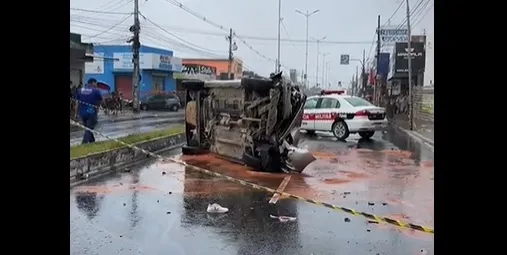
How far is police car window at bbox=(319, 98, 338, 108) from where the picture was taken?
21.0m

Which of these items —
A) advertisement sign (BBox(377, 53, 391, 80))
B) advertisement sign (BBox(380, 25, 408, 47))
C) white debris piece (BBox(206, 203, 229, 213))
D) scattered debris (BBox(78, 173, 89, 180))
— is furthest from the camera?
advertisement sign (BBox(377, 53, 391, 80))

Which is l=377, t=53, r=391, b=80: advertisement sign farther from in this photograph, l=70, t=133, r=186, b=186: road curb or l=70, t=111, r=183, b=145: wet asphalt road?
l=70, t=133, r=186, b=186: road curb

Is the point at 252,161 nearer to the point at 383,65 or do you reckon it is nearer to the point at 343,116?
the point at 343,116

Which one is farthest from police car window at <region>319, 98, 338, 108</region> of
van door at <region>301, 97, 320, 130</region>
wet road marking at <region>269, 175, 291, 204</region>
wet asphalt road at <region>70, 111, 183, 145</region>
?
wet road marking at <region>269, 175, 291, 204</region>

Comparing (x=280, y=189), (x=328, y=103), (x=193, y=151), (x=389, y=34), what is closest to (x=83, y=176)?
(x=280, y=189)

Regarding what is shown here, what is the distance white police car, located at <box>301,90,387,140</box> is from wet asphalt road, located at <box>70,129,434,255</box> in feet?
22.9

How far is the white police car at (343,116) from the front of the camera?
20125 millimetres

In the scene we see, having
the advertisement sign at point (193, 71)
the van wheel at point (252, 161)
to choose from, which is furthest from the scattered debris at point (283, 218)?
the advertisement sign at point (193, 71)

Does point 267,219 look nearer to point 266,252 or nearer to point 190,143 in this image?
point 266,252

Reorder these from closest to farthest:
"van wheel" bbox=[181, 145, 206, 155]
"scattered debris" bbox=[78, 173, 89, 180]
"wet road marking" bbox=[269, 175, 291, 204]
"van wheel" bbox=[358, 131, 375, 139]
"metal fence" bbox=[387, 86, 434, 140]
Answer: "wet road marking" bbox=[269, 175, 291, 204] → "scattered debris" bbox=[78, 173, 89, 180] → "van wheel" bbox=[181, 145, 206, 155] → "van wheel" bbox=[358, 131, 375, 139] → "metal fence" bbox=[387, 86, 434, 140]
